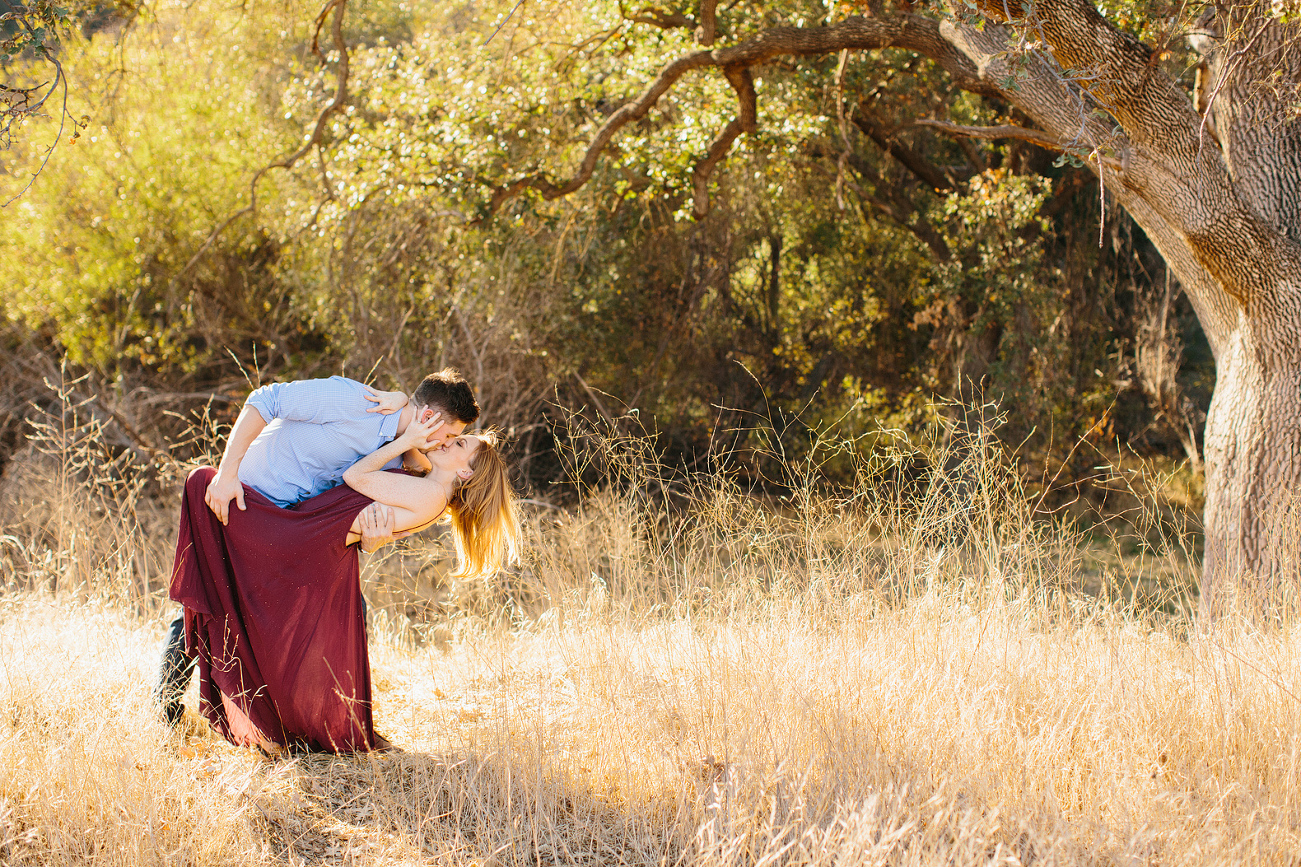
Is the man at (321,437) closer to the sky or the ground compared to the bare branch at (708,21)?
closer to the ground

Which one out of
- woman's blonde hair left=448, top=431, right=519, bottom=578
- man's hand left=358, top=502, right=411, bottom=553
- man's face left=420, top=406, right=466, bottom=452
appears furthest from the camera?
woman's blonde hair left=448, top=431, right=519, bottom=578

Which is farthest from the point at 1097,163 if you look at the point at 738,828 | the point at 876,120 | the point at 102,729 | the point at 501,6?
the point at 501,6

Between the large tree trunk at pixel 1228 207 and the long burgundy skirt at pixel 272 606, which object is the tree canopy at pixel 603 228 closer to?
the large tree trunk at pixel 1228 207

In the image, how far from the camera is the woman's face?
3.31 m

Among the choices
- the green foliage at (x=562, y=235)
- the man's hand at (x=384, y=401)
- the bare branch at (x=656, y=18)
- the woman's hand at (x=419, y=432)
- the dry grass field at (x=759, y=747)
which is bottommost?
the dry grass field at (x=759, y=747)

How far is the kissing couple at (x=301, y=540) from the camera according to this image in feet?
10.1

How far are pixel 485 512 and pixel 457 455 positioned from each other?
24 centimetres

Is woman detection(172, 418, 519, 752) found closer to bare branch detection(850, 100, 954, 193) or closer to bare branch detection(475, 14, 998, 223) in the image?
bare branch detection(475, 14, 998, 223)

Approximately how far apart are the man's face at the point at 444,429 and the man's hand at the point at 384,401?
11 centimetres

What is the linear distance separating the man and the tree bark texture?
3.08m

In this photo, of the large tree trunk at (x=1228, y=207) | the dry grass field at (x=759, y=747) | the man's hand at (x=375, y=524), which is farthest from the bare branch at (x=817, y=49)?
the man's hand at (x=375, y=524)

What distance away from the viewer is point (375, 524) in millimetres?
3141

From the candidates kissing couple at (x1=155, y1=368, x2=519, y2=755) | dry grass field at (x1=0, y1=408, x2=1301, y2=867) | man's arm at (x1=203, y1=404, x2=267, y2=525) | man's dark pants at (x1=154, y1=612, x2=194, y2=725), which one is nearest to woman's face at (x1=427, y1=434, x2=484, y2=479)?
kissing couple at (x1=155, y1=368, x2=519, y2=755)

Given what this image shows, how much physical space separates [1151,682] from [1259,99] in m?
3.23
